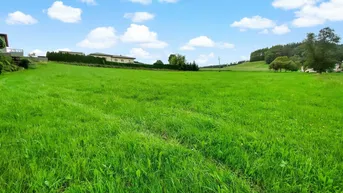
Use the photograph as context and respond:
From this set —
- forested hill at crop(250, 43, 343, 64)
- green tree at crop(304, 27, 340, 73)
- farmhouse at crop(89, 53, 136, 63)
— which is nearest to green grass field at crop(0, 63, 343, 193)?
green tree at crop(304, 27, 340, 73)

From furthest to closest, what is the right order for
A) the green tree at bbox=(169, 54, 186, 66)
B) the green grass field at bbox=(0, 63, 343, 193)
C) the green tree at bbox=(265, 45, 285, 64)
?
the green tree at bbox=(265, 45, 285, 64), the green tree at bbox=(169, 54, 186, 66), the green grass field at bbox=(0, 63, 343, 193)

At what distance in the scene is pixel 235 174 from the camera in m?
2.30

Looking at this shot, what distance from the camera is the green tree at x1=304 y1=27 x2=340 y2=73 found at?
48.3 meters

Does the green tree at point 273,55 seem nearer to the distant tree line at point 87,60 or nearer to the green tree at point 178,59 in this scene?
the green tree at point 178,59

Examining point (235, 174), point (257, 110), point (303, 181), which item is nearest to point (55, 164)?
point (235, 174)

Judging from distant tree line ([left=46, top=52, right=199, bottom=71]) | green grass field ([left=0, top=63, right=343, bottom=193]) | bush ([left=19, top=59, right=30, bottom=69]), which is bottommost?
green grass field ([left=0, top=63, right=343, bottom=193])

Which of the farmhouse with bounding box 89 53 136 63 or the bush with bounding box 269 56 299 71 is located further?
the farmhouse with bounding box 89 53 136 63

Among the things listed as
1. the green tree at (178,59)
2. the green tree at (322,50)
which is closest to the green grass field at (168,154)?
the green tree at (322,50)

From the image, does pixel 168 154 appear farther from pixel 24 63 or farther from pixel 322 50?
pixel 322 50

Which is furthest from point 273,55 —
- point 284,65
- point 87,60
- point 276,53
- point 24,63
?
point 24,63

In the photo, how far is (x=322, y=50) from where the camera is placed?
160ft

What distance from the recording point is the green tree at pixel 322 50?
48.3 m

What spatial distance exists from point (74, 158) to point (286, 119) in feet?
13.6

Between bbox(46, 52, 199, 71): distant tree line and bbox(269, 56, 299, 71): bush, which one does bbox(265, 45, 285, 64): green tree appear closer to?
bbox(269, 56, 299, 71): bush
